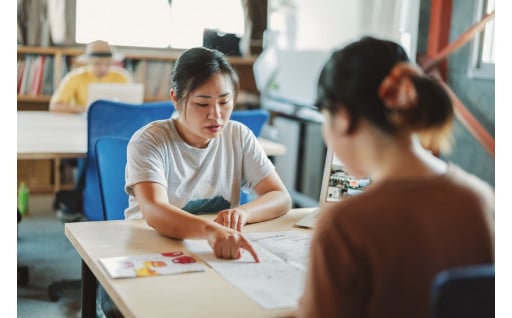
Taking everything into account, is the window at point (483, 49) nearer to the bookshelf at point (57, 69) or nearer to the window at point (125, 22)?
the window at point (125, 22)

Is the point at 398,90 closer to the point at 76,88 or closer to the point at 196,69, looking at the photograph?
the point at 196,69

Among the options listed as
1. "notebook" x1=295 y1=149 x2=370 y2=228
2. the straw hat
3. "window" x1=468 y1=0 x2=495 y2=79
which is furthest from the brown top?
the straw hat

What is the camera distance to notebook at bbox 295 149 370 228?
1.88m

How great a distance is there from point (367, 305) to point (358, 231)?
0.40ft

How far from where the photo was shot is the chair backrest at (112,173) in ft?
7.06

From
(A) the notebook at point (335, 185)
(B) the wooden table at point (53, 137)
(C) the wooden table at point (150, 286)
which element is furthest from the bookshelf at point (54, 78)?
(A) the notebook at point (335, 185)

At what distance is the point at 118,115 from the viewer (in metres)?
2.78

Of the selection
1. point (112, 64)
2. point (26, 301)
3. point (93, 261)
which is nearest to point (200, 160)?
point (93, 261)

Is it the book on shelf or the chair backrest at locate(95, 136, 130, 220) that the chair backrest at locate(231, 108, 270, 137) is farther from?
the book on shelf

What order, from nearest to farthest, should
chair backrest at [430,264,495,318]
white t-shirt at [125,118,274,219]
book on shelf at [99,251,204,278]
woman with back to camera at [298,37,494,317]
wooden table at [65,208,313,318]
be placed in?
chair backrest at [430,264,495,318]
woman with back to camera at [298,37,494,317]
wooden table at [65,208,313,318]
book on shelf at [99,251,204,278]
white t-shirt at [125,118,274,219]

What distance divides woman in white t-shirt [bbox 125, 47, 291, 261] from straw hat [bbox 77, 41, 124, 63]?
8.38 ft

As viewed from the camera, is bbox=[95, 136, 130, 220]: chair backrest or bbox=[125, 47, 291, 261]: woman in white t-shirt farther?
bbox=[95, 136, 130, 220]: chair backrest

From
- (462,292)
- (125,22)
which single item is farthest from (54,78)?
(462,292)

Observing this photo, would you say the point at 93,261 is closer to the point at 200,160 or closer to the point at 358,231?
the point at 200,160
